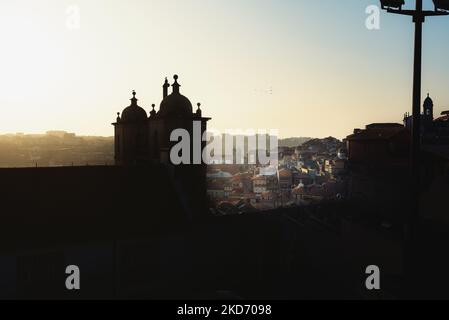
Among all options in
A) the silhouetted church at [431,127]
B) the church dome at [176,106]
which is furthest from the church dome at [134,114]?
the silhouetted church at [431,127]

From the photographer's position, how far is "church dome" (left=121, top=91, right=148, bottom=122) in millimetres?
35594

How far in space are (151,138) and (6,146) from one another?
381 ft

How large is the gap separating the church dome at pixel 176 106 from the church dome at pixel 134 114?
19.4 ft

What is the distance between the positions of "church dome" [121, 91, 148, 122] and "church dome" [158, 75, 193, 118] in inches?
232

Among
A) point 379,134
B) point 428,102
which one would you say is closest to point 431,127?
point 428,102

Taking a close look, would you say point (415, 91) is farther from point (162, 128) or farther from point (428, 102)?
point (428, 102)

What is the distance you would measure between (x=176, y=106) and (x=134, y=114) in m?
7.50

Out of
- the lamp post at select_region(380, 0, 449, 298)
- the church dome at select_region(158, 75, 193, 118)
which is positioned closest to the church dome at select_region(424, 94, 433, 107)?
the church dome at select_region(158, 75, 193, 118)

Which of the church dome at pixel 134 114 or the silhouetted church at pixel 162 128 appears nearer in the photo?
the silhouetted church at pixel 162 128

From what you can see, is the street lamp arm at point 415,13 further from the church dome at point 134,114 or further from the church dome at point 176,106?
the church dome at point 134,114

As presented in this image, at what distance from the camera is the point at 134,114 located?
35.8 meters

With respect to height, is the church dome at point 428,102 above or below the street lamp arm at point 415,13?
above

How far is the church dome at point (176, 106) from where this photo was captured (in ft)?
96.5

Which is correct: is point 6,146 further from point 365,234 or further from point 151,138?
point 365,234
